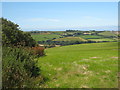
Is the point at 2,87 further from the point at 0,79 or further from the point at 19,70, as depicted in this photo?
the point at 19,70

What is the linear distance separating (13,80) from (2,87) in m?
0.84

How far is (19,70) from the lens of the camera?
28.0ft

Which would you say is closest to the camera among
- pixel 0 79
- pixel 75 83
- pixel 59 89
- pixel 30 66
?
pixel 0 79

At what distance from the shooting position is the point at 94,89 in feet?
29.7

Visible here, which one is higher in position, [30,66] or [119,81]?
[30,66]

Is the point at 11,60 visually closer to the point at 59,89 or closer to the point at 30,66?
the point at 30,66

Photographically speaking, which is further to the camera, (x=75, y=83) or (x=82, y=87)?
(x=75, y=83)

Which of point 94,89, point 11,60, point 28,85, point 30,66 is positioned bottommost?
point 94,89

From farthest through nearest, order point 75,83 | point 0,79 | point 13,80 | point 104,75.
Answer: point 104,75 → point 75,83 → point 13,80 → point 0,79

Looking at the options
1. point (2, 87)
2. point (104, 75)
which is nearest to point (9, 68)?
point (2, 87)

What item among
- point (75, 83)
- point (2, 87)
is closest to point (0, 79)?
point (2, 87)

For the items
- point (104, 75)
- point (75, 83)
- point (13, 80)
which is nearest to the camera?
point (13, 80)

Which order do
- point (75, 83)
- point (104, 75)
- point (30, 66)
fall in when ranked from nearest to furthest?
point (75, 83) → point (30, 66) → point (104, 75)

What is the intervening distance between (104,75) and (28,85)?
25.5 ft
